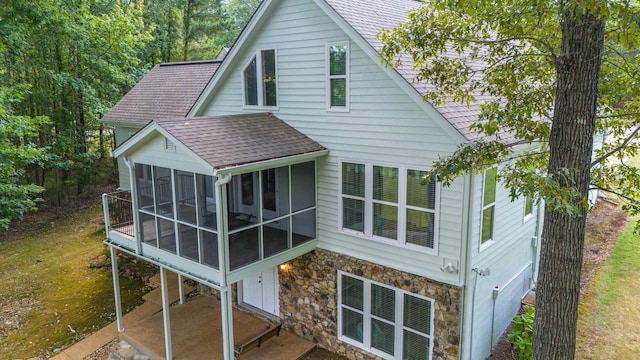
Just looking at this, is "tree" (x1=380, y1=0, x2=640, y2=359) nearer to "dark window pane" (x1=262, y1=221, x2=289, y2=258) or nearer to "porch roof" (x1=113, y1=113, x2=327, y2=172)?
"porch roof" (x1=113, y1=113, x2=327, y2=172)

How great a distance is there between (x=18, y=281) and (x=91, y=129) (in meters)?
11.6

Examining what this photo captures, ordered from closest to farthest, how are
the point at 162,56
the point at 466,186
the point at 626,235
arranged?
the point at 466,186, the point at 626,235, the point at 162,56

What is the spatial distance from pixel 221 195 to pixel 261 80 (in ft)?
12.5

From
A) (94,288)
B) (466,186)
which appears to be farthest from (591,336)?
(94,288)

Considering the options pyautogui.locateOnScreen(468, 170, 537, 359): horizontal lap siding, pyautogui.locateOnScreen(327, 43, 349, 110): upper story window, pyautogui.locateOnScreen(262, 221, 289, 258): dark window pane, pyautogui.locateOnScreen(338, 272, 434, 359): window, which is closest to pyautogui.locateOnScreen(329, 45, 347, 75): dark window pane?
pyautogui.locateOnScreen(327, 43, 349, 110): upper story window

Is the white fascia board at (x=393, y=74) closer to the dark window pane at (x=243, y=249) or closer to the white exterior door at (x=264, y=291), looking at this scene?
the dark window pane at (x=243, y=249)

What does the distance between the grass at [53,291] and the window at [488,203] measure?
10403 millimetres

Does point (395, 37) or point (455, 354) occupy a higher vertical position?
point (395, 37)

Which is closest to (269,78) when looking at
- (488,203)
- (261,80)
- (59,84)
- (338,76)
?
(261,80)

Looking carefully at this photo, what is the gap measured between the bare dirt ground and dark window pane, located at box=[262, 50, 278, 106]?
7.88 meters

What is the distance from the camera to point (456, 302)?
27.8ft

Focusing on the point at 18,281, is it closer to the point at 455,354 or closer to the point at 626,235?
the point at 455,354

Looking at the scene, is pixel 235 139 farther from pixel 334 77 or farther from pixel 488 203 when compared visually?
pixel 488 203

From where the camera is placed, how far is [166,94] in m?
17.4
